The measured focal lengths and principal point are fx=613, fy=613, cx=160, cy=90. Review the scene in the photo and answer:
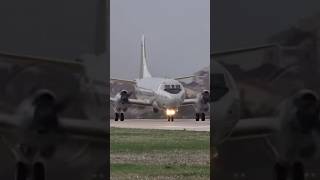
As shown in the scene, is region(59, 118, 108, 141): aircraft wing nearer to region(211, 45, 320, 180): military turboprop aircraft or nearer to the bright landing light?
region(211, 45, 320, 180): military turboprop aircraft

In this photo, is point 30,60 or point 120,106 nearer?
point 30,60

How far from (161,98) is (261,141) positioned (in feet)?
A: 162

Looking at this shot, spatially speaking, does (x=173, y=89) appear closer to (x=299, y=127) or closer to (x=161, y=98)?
(x=161, y=98)

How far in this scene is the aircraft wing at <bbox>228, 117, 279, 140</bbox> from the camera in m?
3.98

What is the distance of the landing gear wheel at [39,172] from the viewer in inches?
157

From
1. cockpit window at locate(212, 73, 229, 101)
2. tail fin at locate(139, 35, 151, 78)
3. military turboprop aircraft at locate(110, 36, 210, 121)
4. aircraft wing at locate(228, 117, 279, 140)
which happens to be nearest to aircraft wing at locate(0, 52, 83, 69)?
cockpit window at locate(212, 73, 229, 101)

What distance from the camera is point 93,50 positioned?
399cm

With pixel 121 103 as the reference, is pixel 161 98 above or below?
above

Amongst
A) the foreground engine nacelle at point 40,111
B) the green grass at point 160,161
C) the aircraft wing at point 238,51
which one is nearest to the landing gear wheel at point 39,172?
the foreground engine nacelle at point 40,111

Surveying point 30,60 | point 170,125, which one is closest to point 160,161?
point 30,60

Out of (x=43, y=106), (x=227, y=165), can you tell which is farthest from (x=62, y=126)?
(x=227, y=165)

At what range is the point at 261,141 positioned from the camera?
4.01m

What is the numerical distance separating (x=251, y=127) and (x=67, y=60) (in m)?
1.27

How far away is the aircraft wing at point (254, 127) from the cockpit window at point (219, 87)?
0.71 feet
